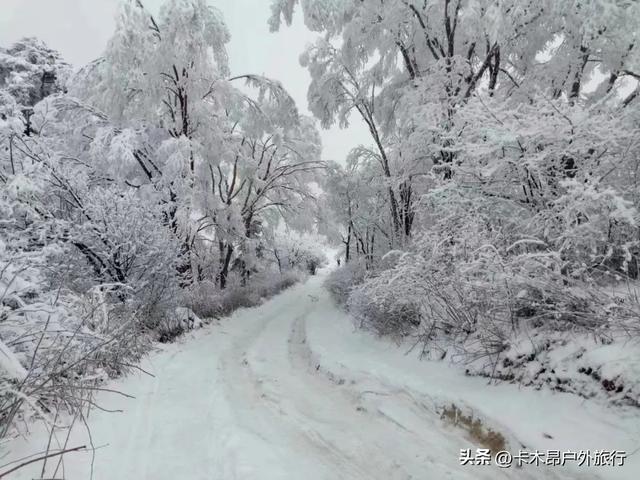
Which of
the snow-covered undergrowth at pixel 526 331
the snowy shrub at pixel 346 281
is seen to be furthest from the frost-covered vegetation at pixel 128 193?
the snow-covered undergrowth at pixel 526 331

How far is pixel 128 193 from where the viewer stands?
8.20 m

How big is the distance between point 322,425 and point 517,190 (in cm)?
414

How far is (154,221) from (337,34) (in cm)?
708

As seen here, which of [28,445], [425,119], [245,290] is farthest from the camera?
[245,290]

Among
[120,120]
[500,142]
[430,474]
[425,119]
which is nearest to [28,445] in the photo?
[430,474]

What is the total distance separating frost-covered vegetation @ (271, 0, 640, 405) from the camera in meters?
4.12

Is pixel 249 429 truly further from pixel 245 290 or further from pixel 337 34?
pixel 245 290

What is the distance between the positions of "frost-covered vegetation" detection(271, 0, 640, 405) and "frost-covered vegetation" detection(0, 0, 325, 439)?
3.60 m

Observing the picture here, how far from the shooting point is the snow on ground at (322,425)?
3070 mm

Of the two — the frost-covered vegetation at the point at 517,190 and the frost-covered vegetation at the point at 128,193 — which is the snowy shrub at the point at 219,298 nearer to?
the frost-covered vegetation at the point at 128,193

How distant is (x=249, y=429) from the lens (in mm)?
3902

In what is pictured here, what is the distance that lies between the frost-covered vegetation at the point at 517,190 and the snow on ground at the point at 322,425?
40 centimetres

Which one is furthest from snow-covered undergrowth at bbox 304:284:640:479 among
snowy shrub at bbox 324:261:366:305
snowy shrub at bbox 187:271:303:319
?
snowy shrub at bbox 324:261:366:305

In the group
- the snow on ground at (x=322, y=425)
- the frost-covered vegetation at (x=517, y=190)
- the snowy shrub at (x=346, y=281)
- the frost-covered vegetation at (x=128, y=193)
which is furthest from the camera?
the snowy shrub at (x=346, y=281)
